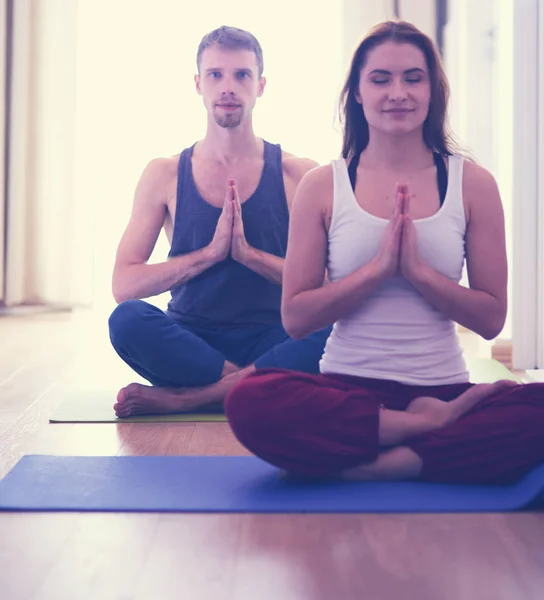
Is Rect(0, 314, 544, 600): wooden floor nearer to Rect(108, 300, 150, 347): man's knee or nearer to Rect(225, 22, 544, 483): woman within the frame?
Rect(225, 22, 544, 483): woman

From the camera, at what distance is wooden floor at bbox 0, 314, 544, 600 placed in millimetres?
1409

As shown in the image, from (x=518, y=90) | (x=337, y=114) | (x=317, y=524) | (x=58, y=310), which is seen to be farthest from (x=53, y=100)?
(x=317, y=524)

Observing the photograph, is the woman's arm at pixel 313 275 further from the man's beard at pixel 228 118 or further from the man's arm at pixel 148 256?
the man's beard at pixel 228 118

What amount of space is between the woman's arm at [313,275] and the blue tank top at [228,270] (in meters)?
0.67

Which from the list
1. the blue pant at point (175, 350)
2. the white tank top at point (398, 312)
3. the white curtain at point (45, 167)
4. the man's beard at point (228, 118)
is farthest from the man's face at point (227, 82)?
the white curtain at point (45, 167)

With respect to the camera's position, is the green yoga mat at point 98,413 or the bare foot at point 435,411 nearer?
the bare foot at point 435,411

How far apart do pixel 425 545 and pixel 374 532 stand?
0.10 metres

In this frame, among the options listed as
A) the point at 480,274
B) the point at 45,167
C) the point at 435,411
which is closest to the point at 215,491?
the point at 435,411

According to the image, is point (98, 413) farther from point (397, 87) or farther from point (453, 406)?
point (397, 87)

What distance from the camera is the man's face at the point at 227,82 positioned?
2.71 metres

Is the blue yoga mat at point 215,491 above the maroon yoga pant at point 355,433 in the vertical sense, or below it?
below

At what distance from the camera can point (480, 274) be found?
2.03 meters

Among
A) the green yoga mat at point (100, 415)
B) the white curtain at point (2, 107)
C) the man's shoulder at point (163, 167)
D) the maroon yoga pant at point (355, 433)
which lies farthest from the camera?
the white curtain at point (2, 107)

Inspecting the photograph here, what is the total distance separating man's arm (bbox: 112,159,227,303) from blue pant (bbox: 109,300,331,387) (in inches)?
2.8
